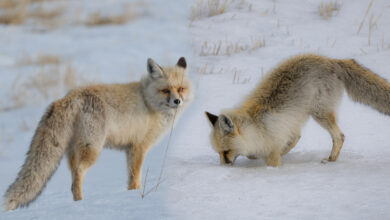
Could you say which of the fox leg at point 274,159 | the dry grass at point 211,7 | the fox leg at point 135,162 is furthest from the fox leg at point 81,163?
the dry grass at point 211,7

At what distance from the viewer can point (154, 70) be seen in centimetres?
397

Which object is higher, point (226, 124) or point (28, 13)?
point (28, 13)

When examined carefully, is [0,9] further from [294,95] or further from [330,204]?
[330,204]

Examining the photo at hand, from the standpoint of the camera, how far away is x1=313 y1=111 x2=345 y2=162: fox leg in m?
3.80

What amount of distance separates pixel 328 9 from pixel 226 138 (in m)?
3.05

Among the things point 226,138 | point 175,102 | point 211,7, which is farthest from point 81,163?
point 211,7

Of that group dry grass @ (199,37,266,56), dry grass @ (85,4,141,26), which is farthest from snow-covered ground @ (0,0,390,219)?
dry grass @ (85,4,141,26)

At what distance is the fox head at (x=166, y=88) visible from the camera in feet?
12.7

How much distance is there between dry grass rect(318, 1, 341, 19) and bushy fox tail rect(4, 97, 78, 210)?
3.80m

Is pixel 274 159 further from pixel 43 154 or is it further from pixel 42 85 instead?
pixel 42 85

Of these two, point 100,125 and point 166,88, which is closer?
point 100,125

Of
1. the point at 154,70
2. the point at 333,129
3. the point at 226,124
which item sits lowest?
the point at 333,129

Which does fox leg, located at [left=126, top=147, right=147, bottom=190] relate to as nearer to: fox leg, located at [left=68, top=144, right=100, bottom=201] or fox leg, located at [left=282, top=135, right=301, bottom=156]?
fox leg, located at [left=68, top=144, right=100, bottom=201]

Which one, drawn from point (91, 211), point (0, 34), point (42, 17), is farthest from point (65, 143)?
point (42, 17)
